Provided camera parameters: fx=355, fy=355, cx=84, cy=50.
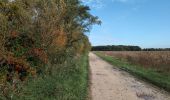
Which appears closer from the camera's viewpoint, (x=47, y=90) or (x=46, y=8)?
(x=47, y=90)

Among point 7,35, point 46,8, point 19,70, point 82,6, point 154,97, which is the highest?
point 82,6

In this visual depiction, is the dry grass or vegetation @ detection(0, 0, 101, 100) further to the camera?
the dry grass

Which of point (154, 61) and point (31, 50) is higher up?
point (31, 50)

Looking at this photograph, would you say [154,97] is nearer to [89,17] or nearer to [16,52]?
[16,52]

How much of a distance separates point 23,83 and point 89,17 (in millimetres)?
31072

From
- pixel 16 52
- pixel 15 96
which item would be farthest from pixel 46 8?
pixel 15 96

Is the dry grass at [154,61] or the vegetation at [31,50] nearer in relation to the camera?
the vegetation at [31,50]

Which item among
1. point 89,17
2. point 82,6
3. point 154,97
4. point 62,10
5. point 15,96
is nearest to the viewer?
point 15,96

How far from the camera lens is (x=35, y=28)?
1731cm

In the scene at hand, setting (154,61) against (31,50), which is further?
(154,61)

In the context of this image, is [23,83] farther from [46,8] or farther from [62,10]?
[62,10]

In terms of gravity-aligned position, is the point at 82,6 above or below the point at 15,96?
above

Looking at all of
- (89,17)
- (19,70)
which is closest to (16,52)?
(19,70)

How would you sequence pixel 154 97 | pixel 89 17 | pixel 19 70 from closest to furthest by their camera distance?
1. pixel 19 70
2. pixel 154 97
3. pixel 89 17
